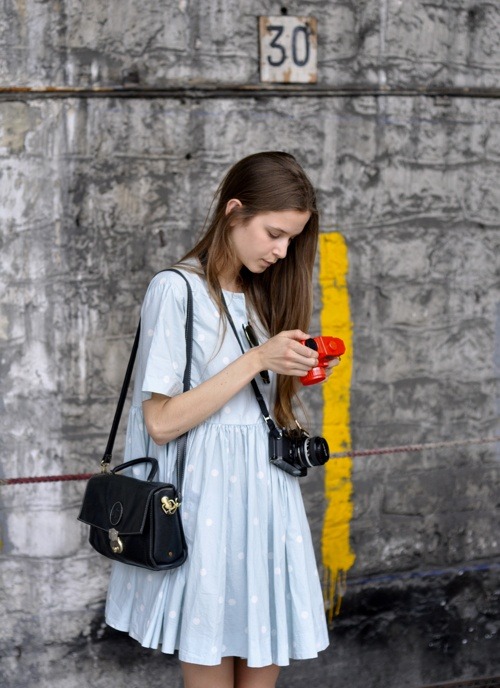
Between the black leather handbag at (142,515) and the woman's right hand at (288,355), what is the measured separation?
0.65 ft

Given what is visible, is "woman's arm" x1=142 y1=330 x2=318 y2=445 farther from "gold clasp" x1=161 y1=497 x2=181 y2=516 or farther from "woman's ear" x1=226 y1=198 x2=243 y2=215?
"woman's ear" x1=226 y1=198 x2=243 y2=215

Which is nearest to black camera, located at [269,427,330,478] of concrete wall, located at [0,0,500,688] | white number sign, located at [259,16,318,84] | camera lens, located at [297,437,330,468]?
camera lens, located at [297,437,330,468]

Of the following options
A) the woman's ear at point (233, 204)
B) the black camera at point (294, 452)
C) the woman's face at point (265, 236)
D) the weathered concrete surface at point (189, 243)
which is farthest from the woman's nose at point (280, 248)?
the weathered concrete surface at point (189, 243)

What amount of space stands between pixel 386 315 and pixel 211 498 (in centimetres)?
188

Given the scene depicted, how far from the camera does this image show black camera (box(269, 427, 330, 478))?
100.0 inches

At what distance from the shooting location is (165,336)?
2.41 metres

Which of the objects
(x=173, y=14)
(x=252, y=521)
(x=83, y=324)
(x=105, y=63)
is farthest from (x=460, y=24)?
(x=252, y=521)

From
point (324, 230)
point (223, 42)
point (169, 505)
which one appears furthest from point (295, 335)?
point (223, 42)

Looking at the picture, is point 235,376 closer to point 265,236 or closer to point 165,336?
point 165,336

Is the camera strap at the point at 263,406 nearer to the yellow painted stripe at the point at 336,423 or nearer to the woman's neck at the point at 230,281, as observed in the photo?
the woman's neck at the point at 230,281

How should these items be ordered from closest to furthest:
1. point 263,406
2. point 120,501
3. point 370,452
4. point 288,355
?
point 288,355, point 120,501, point 263,406, point 370,452

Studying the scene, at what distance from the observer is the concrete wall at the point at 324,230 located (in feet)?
12.2

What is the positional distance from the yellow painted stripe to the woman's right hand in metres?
1.67

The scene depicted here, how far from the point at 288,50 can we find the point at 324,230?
0.69 m
